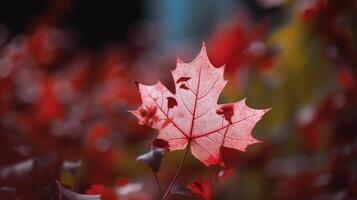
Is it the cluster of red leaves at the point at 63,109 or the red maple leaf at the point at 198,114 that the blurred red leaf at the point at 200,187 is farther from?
the cluster of red leaves at the point at 63,109

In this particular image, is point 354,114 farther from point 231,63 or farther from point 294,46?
point 231,63

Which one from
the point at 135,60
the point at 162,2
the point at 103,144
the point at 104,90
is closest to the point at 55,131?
the point at 103,144

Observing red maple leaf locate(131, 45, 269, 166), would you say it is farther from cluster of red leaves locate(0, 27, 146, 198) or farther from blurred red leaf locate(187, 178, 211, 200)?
cluster of red leaves locate(0, 27, 146, 198)

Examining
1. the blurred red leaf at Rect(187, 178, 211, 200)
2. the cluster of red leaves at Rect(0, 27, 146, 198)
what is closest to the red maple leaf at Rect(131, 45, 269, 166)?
the blurred red leaf at Rect(187, 178, 211, 200)

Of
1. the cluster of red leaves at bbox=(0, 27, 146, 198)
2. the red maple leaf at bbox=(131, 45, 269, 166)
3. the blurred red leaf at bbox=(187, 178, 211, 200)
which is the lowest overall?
the blurred red leaf at bbox=(187, 178, 211, 200)

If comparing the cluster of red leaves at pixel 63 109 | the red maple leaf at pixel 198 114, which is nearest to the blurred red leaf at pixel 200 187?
the red maple leaf at pixel 198 114

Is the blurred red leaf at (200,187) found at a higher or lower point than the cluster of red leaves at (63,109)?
lower

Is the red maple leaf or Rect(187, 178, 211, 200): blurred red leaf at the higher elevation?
the red maple leaf

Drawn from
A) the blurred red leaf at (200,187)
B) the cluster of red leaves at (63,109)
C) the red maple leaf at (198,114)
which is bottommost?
the blurred red leaf at (200,187)

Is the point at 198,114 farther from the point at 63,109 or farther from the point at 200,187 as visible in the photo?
the point at 63,109

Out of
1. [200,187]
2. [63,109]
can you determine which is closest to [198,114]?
[200,187]
